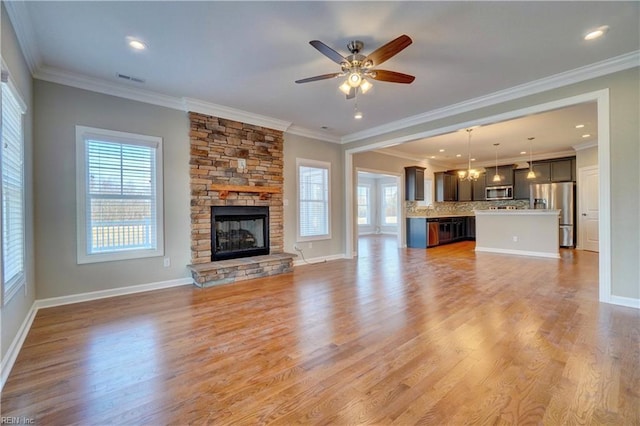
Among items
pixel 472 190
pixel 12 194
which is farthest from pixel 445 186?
pixel 12 194

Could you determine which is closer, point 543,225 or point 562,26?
point 562,26

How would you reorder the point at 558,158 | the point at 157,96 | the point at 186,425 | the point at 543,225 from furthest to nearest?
1. the point at 558,158
2. the point at 543,225
3. the point at 157,96
4. the point at 186,425

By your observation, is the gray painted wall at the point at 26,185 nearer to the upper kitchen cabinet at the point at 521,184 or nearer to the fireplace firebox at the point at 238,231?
the fireplace firebox at the point at 238,231

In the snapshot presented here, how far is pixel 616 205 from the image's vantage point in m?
3.38

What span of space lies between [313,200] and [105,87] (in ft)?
13.0

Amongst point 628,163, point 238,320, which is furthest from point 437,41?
point 238,320

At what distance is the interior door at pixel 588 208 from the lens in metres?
7.41

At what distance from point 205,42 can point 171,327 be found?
9.33 feet

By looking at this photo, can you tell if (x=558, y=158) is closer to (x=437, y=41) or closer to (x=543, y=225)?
(x=543, y=225)

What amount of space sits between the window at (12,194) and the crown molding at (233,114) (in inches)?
79.9

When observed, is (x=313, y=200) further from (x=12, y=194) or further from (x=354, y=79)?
(x=12, y=194)

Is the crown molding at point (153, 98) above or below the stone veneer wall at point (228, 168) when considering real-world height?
above

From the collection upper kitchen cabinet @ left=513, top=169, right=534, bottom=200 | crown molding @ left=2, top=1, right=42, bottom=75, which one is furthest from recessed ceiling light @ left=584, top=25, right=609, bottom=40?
upper kitchen cabinet @ left=513, top=169, right=534, bottom=200

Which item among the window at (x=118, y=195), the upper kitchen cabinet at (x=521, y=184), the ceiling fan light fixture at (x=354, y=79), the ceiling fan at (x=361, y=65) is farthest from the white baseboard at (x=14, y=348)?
the upper kitchen cabinet at (x=521, y=184)
